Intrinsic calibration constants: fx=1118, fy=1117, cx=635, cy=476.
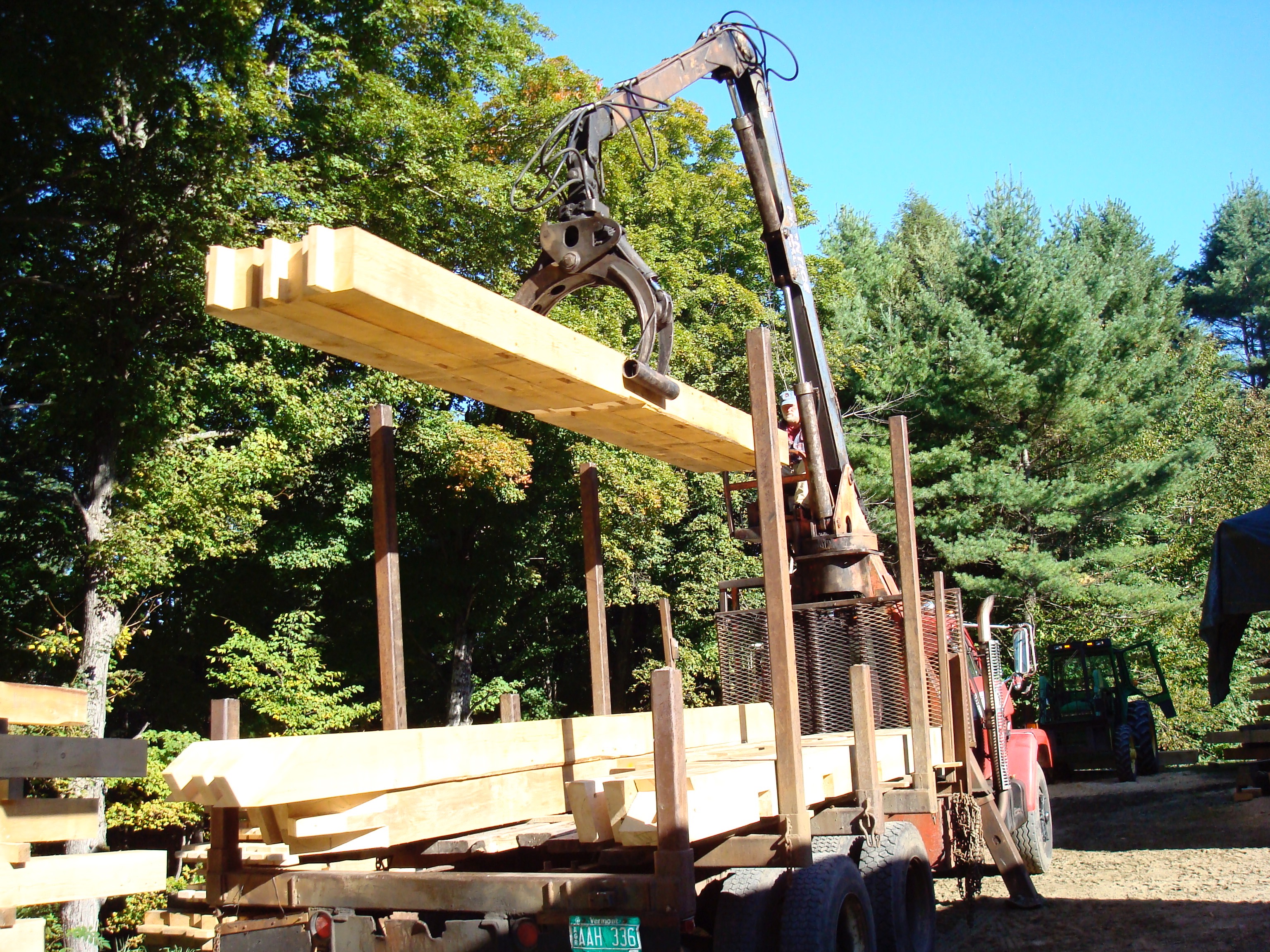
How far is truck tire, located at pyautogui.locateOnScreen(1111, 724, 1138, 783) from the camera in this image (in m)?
19.0

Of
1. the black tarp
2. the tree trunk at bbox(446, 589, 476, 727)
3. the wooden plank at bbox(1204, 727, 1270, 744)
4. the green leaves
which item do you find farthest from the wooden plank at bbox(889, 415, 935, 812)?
the tree trunk at bbox(446, 589, 476, 727)

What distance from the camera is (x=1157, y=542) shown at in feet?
97.3

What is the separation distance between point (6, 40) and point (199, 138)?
2313 millimetres

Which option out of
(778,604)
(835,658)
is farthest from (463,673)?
(778,604)

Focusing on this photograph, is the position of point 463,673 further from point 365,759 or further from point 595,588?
point 365,759

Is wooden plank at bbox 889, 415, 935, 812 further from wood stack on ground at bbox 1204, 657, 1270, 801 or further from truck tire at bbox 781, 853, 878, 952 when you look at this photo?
wood stack on ground at bbox 1204, 657, 1270, 801

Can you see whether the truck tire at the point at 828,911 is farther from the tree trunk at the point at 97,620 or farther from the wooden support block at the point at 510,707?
the tree trunk at the point at 97,620

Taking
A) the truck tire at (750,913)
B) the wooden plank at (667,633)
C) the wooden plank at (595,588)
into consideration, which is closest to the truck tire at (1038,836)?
the wooden plank at (667,633)

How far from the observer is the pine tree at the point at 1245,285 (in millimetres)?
45438

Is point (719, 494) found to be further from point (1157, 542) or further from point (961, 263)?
point (1157, 542)

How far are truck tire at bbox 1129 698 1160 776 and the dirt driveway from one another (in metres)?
4.59

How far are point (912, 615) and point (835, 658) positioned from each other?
1300 millimetres

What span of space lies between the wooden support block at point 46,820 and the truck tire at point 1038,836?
7.09 metres

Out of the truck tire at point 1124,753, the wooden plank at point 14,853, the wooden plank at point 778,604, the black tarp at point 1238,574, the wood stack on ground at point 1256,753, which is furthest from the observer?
the truck tire at point 1124,753
